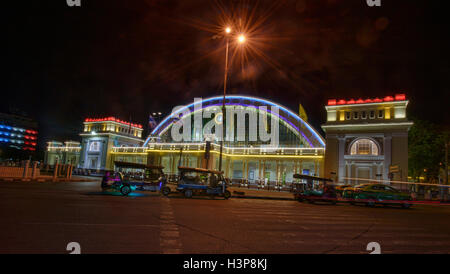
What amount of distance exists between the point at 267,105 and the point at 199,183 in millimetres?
39206

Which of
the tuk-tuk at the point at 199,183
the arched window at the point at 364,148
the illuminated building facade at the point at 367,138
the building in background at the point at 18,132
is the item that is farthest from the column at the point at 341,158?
the building in background at the point at 18,132

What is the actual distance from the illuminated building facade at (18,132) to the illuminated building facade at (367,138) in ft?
447

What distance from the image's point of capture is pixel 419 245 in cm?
784

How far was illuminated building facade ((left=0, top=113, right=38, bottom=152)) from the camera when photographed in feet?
453

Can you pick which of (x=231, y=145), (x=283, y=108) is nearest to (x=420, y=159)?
(x=283, y=108)

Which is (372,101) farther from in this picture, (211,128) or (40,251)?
(40,251)

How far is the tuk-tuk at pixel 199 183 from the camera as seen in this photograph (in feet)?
71.1

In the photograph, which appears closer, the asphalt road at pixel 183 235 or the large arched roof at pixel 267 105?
the asphalt road at pixel 183 235

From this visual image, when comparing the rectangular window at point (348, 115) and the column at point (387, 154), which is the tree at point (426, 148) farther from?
the rectangular window at point (348, 115)

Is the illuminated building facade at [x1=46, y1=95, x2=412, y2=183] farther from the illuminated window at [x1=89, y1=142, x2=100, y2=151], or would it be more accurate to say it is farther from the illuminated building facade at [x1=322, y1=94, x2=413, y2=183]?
the illuminated building facade at [x1=322, y1=94, x2=413, y2=183]

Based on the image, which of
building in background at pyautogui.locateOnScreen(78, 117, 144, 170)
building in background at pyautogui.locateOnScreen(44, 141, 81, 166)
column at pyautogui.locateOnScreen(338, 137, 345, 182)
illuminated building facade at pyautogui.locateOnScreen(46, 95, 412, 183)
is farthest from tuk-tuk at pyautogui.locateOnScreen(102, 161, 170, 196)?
building in background at pyautogui.locateOnScreen(44, 141, 81, 166)

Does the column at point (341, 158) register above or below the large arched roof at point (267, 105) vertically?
below

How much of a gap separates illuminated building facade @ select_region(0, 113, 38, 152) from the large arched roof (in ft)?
325

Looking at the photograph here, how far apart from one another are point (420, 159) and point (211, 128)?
38.2 meters
